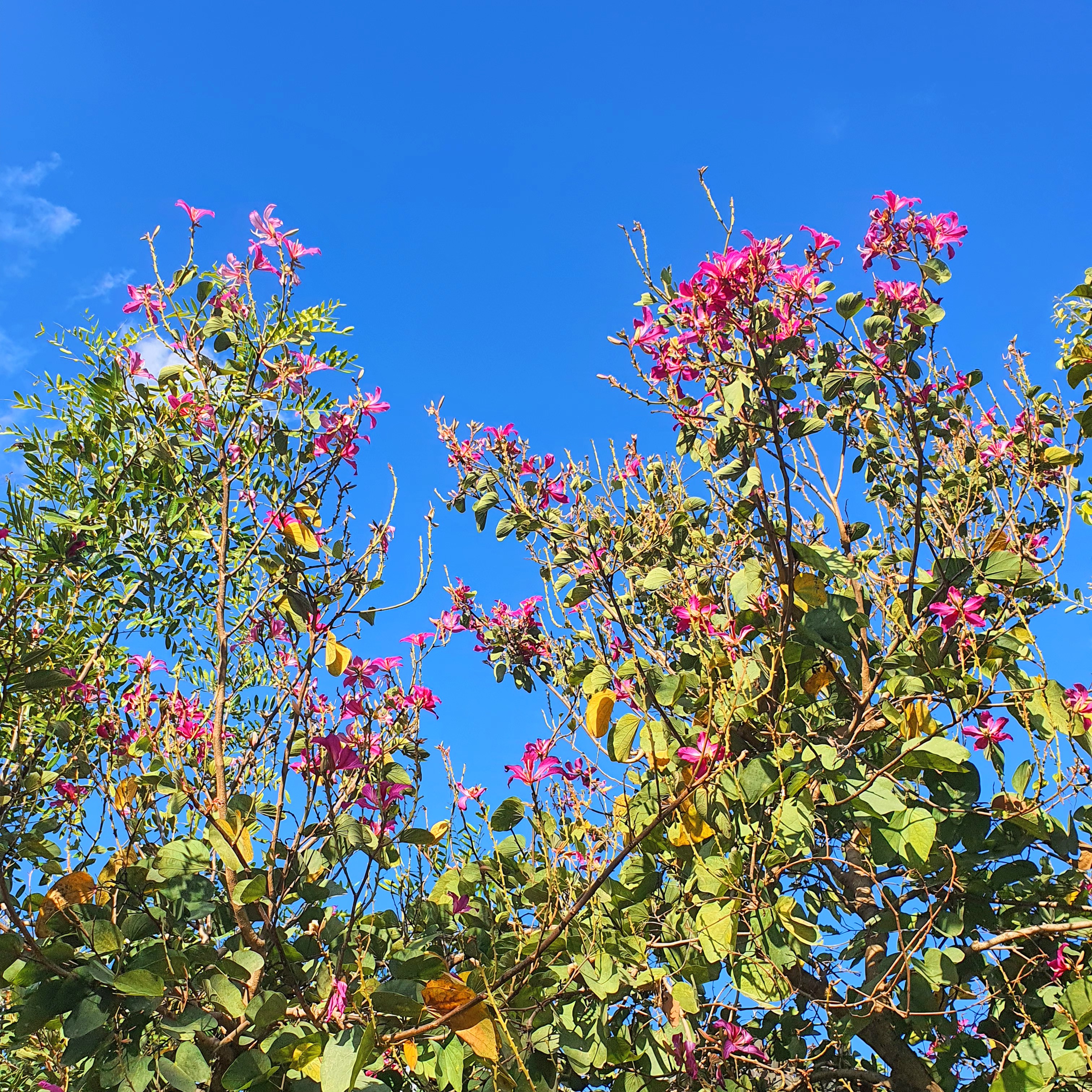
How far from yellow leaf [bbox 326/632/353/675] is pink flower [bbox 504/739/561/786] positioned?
1.57 feet

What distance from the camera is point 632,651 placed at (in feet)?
8.14

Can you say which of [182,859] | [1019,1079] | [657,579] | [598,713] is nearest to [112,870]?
[182,859]

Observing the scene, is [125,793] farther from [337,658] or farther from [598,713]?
[598,713]

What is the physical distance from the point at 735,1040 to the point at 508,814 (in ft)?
3.08

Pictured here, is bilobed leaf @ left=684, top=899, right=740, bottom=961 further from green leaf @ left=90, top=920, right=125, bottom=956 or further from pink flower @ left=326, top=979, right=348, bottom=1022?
green leaf @ left=90, top=920, right=125, bottom=956

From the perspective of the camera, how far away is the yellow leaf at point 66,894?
189 centimetres

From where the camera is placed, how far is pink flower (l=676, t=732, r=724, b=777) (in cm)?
180

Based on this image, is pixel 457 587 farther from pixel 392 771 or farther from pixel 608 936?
pixel 608 936

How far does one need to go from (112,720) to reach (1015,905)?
8.41ft

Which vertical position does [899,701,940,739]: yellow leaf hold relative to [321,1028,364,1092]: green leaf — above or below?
above

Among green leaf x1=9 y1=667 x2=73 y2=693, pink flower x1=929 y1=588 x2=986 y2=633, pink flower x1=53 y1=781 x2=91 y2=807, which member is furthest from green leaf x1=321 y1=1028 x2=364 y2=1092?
pink flower x1=929 y1=588 x2=986 y2=633

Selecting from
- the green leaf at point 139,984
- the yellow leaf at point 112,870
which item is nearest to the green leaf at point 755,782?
the green leaf at point 139,984

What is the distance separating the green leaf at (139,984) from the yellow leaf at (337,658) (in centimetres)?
74

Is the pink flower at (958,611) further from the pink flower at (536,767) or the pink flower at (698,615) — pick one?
the pink flower at (536,767)
